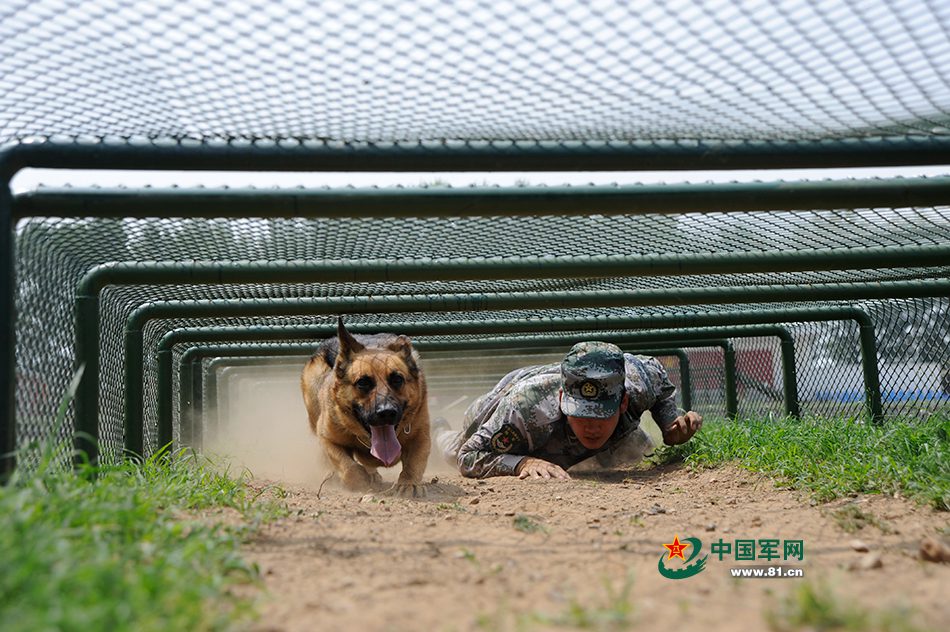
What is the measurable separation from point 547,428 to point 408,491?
176cm

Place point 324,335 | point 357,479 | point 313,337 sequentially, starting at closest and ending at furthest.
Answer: point 357,479 → point 324,335 → point 313,337

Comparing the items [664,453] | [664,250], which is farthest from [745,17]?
[664,453]

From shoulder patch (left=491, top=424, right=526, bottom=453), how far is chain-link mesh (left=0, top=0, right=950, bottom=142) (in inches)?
134

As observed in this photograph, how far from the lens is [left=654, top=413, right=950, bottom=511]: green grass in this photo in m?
3.45

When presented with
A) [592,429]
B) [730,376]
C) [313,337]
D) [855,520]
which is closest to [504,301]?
[592,429]

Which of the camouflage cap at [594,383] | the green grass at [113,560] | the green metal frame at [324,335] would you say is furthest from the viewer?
the green metal frame at [324,335]

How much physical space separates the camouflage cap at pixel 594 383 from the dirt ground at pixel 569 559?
1095 mm

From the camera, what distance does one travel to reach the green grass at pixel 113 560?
5.06ft

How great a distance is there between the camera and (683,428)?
5777mm

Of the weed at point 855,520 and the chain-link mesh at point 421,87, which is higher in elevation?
the chain-link mesh at point 421,87

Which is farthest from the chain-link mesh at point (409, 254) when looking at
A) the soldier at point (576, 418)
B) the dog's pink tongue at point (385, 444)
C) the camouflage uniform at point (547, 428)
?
the dog's pink tongue at point (385, 444)

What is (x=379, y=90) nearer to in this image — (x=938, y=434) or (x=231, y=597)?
(x=231, y=597)
